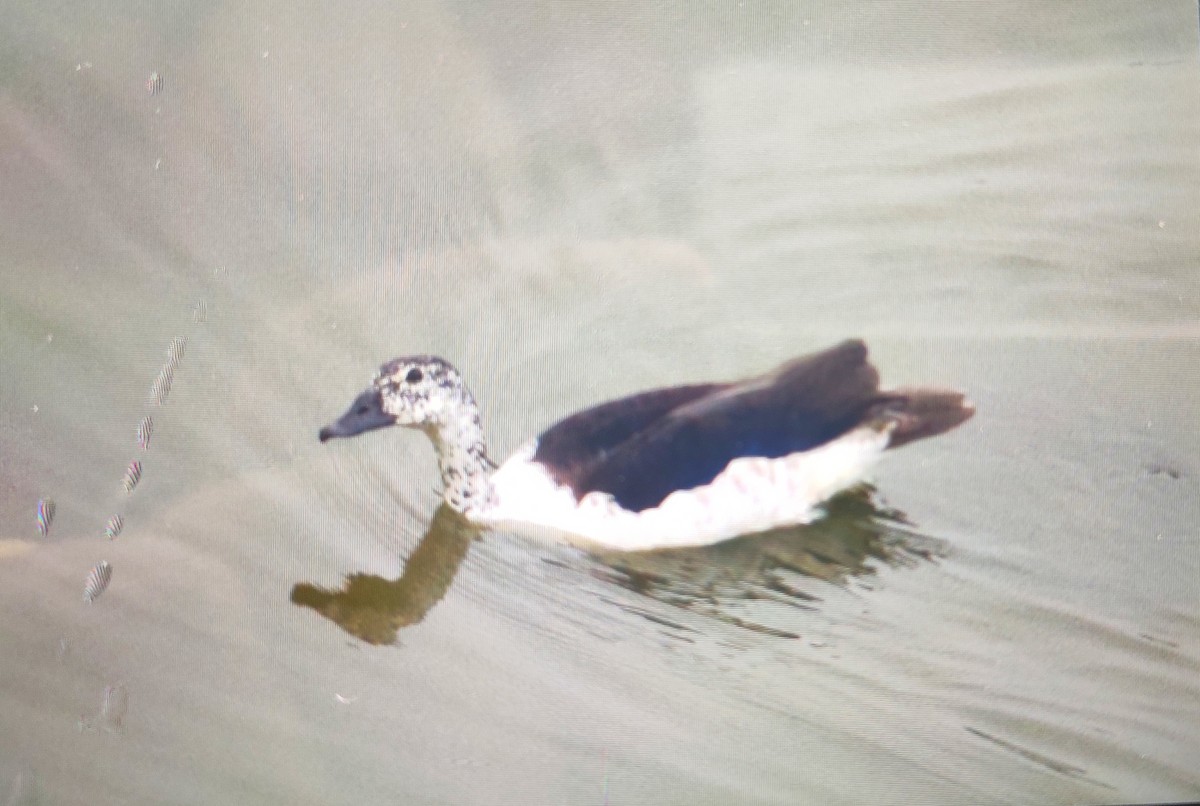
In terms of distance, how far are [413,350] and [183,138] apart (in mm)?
272

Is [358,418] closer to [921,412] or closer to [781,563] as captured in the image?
[781,563]

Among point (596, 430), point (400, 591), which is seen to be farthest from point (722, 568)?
point (400, 591)

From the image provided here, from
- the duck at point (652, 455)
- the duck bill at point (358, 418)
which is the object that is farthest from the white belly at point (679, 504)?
the duck bill at point (358, 418)

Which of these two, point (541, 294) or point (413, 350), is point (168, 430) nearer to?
point (413, 350)

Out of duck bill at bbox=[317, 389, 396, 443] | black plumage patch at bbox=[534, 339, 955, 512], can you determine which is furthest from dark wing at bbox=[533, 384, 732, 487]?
duck bill at bbox=[317, 389, 396, 443]

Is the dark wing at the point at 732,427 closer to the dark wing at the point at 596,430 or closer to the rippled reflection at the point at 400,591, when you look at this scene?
the dark wing at the point at 596,430

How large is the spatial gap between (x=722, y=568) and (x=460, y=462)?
0.26m

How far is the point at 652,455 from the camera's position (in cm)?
95

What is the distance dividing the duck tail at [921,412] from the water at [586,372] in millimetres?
17

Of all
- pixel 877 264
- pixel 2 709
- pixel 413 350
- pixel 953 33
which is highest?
pixel 953 33

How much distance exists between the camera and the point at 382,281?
3.11ft

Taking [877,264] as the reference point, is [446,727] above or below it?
below

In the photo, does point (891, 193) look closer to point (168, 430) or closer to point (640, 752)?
point (640, 752)

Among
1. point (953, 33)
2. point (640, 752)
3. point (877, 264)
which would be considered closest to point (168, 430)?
point (640, 752)
